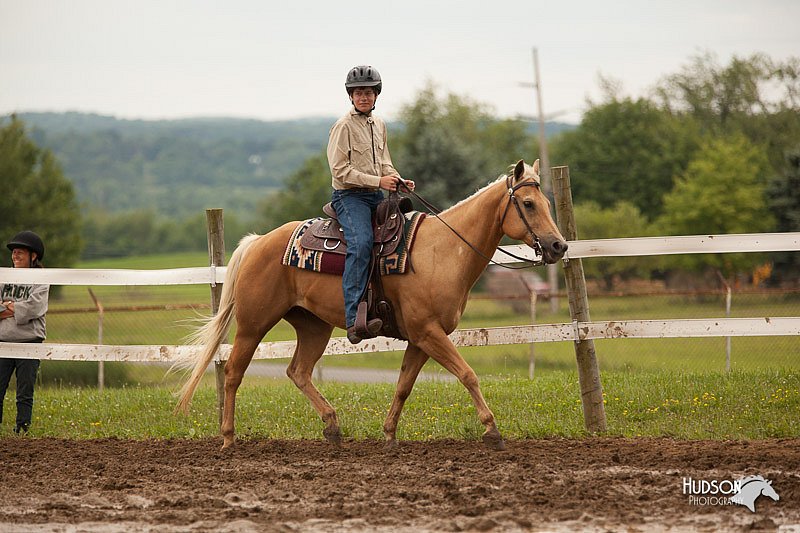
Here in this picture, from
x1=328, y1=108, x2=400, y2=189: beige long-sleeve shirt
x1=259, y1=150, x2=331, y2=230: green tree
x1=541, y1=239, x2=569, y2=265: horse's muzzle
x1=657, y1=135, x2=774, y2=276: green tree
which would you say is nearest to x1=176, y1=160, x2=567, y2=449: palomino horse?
x1=541, y1=239, x2=569, y2=265: horse's muzzle

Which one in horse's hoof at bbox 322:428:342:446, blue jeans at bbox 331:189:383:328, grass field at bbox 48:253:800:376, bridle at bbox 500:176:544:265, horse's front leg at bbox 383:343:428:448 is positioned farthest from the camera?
grass field at bbox 48:253:800:376

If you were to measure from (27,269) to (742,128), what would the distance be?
55.3 m

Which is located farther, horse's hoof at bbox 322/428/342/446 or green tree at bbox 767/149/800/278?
green tree at bbox 767/149/800/278

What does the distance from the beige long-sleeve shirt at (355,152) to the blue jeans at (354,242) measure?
0.41 ft

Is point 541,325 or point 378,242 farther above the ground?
point 378,242

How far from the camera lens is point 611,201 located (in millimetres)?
63031

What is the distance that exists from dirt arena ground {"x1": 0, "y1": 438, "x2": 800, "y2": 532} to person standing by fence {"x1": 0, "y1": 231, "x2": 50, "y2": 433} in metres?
1.15

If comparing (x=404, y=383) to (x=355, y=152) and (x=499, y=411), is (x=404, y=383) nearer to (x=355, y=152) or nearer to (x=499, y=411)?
(x=499, y=411)

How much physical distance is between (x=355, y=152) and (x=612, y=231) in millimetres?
46346

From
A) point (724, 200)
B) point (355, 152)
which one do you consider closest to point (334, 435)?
point (355, 152)

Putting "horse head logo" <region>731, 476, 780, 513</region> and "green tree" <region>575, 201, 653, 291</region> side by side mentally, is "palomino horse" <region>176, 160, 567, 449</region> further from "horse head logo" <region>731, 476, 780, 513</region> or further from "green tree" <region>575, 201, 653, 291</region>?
"green tree" <region>575, 201, 653, 291</region>

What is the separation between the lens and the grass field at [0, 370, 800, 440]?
8.27 meters

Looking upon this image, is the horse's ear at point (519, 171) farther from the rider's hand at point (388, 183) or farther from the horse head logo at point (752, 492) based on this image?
the horse head logo at point (752, 492)

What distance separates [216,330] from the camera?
8625 mm
